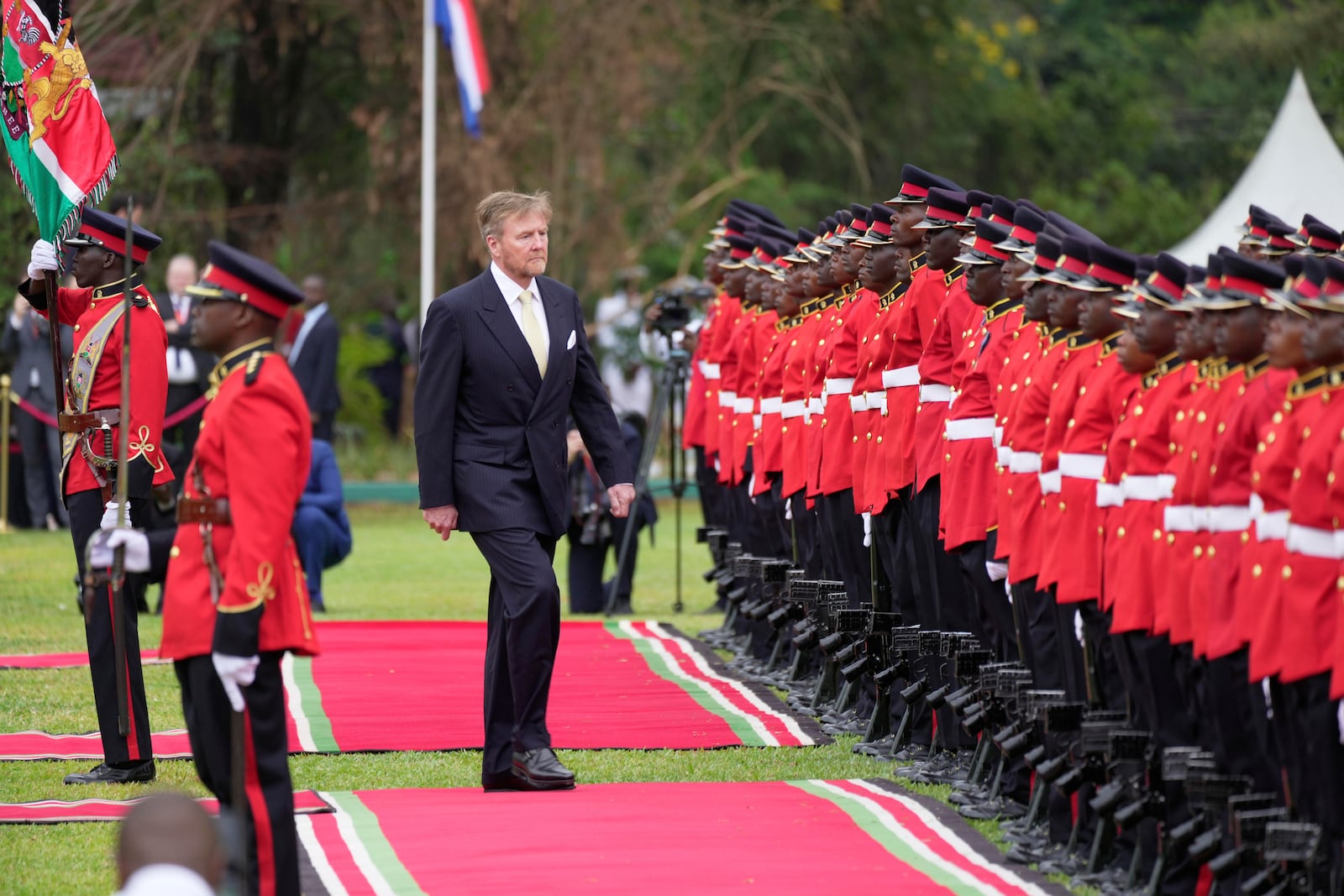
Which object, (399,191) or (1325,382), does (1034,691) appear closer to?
(1325,382)

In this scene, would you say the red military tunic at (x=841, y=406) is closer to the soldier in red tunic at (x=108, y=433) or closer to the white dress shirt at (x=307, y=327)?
the soldier in red tunic at (x=108, y=433)

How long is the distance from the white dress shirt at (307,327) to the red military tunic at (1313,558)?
1404cm

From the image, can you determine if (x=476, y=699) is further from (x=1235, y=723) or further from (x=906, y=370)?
(x=1235, y=723)

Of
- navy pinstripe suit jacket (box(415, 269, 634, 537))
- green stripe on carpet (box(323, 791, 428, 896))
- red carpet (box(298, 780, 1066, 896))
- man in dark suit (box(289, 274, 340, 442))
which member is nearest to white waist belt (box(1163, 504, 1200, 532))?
red carpet (box(298, 780, 1066, 896))

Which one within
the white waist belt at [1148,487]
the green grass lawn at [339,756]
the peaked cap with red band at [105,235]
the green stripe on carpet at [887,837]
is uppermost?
the peaked cap with red band at [105,235]

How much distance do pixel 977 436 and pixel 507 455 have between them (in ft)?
5.70

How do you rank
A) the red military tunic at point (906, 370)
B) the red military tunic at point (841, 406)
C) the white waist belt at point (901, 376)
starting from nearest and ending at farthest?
the red military tunic at point (906, 370) → the white waist belt at point (901, 376) → the red military tunic at point (841, 406)

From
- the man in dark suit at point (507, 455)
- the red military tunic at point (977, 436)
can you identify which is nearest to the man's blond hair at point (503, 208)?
the man in dark suit at point (507, 455)

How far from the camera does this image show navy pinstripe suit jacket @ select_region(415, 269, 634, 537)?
801cm

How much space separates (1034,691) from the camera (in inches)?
273

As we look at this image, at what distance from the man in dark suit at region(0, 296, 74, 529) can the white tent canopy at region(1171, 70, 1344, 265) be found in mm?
9993

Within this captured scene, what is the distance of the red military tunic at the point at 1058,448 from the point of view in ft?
22.4

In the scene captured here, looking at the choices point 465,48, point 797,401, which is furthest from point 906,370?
→ point 465,48

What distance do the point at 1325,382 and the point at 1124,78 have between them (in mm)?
31667
